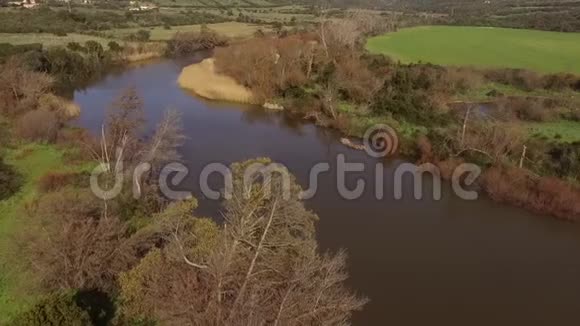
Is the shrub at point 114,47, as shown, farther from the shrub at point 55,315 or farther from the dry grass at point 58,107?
the shrub at point 55,315

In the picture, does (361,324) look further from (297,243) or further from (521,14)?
(521,14)

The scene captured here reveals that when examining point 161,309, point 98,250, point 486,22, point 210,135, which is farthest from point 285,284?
point 486,22

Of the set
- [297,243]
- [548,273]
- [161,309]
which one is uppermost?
[297,243]

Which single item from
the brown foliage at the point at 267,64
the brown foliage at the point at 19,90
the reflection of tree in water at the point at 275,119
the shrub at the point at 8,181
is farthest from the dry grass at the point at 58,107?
the brown foliage at the point at 267,64

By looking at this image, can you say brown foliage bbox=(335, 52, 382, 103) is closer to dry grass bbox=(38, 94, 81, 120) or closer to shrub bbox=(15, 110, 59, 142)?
dry grass bbox=(38, 94, 81, 120)

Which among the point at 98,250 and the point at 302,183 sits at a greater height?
the point at 98,250

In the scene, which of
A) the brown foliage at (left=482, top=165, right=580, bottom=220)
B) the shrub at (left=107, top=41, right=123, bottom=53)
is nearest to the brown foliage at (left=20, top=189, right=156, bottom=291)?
the brown foliage at (left=482, top=165, right=580, bottom=220)

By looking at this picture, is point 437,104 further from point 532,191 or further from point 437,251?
point 437,251
